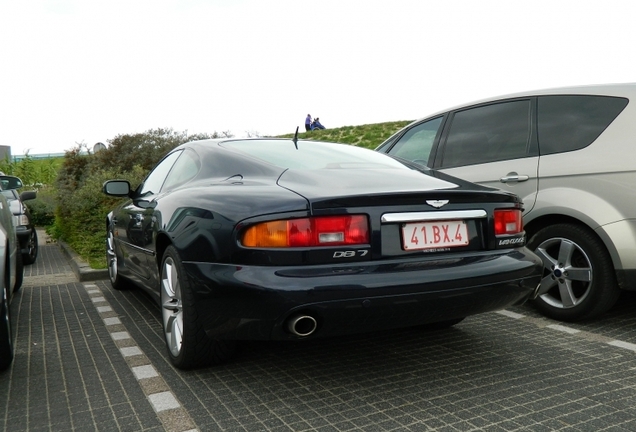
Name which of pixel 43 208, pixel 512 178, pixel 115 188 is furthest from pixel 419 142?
pixel 43 208

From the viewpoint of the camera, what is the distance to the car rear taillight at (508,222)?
3240mm

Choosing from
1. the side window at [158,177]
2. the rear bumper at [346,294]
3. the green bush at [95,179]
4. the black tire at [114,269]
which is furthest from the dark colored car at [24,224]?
the rear bumper at [346,294]

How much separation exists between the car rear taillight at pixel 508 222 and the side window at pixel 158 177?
8.31 feet

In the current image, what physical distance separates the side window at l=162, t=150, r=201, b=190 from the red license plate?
1.66 metres

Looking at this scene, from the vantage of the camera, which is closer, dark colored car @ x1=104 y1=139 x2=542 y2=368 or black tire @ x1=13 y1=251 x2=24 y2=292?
dark colored car @ x1=104 y1=139 x2=542 y2=368

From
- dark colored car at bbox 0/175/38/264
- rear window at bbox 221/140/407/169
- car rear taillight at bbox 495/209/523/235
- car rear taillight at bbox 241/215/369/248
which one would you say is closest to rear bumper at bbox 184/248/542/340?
car rear taillight at bbox 241/215/369/248

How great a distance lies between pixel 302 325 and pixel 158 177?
2618 mm

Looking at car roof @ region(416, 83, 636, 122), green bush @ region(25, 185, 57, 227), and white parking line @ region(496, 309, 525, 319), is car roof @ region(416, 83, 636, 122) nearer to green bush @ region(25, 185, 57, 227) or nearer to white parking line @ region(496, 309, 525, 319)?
white parking line @ region(496, 309, 525, 319)

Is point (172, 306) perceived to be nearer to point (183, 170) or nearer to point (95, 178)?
point (183, 170)

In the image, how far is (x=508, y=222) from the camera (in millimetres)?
3297

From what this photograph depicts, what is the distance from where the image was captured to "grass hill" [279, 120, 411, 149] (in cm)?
3094

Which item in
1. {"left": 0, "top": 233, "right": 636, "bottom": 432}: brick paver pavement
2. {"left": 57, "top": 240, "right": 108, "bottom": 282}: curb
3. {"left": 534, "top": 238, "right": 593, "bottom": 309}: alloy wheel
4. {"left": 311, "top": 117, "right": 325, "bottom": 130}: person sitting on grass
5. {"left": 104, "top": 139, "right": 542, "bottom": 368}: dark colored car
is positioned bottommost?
{"left": 57, "top": 240, "right": 108, "bottom": 282}: curb

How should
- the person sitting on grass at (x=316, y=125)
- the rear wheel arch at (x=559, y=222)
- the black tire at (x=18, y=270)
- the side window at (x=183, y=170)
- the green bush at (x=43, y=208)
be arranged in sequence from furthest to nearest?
1. the person sitting on grass at (x=316, y=125)
2. the green bush at (x=43, y=208)
3. the black tire at (x=18, y=270)
4. the rear wheel arch at (x=559, y=222)
5. the side window at (x=183, y=170)

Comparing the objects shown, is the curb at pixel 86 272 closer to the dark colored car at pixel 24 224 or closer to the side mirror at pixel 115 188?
the dark colored car at pixel 24 224
